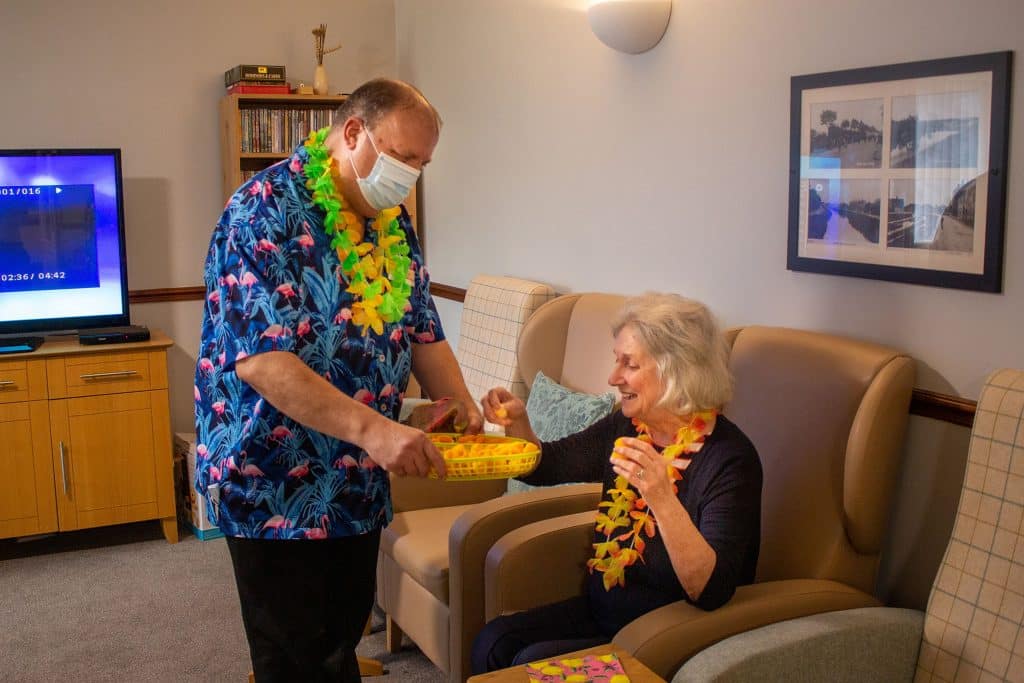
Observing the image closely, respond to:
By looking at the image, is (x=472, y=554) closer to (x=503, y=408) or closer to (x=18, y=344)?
(x=503, y=408)

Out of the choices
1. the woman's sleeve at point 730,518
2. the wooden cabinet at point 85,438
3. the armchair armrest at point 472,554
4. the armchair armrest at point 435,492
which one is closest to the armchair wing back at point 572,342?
the armchair armrest at point 435,492

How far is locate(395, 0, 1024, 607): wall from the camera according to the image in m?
2.23

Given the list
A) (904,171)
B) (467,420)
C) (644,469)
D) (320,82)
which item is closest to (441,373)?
(467,420)

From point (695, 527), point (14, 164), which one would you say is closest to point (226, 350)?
point (695, 527)

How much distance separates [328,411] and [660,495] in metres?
0.62

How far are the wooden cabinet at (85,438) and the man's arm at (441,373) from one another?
219 cm

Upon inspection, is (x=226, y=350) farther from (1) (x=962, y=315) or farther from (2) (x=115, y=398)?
(2) (x=115, y=398)

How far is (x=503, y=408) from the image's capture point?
89.7 inches

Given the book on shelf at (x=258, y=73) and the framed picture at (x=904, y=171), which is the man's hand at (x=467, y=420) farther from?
the book on shelf at (x=258, y=73)

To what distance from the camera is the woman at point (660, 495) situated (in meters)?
1.97

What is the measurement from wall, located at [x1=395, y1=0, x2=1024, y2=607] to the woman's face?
1.92 ft

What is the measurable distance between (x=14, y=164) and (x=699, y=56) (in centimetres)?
270
